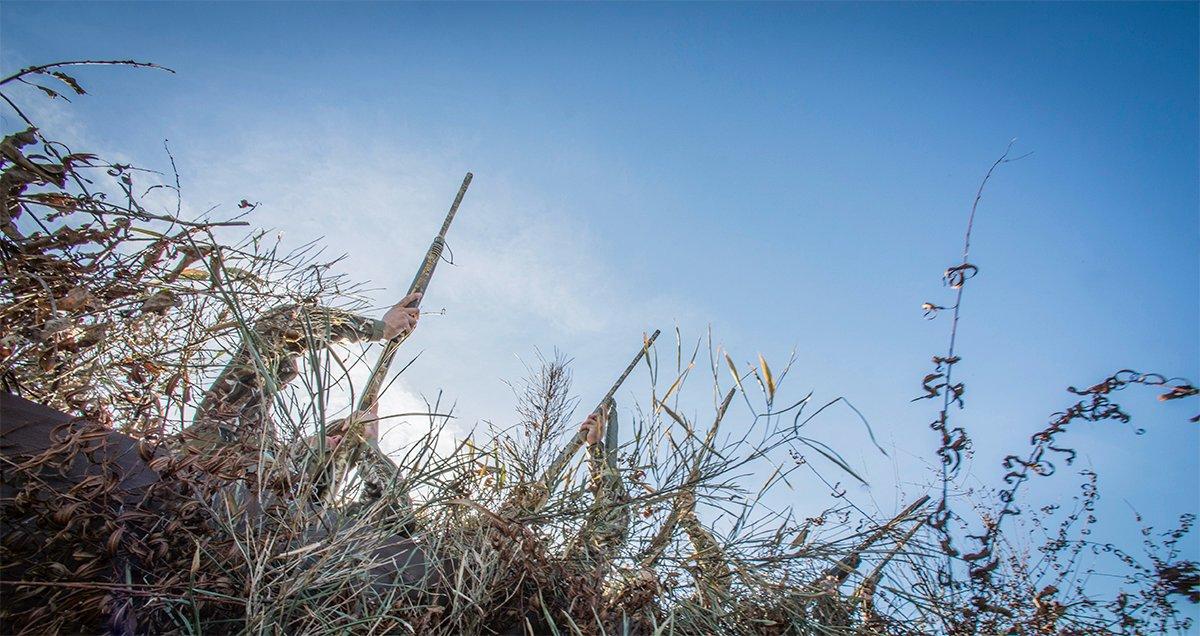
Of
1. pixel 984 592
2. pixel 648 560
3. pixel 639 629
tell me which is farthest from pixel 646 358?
pixel 984 592

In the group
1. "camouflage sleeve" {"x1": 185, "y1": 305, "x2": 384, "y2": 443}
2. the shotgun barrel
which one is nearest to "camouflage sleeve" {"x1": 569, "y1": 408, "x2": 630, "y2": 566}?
the shotgun barrel

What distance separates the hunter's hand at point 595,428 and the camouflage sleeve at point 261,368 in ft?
2.23

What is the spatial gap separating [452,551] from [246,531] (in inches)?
15.9

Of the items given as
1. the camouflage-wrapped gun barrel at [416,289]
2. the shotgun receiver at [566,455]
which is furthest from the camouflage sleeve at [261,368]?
the shotgun receiver at [566,455]

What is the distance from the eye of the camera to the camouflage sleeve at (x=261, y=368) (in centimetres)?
142

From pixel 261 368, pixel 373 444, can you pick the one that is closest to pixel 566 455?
pixel 373 444

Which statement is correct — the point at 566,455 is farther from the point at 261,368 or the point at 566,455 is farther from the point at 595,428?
the point at 261,368

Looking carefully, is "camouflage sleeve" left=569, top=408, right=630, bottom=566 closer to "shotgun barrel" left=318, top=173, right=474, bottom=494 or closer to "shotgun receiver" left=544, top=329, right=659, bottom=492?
"shotgun receiver" left=544, top=329, right=659, bottom=492

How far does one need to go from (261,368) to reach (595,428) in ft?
3.04

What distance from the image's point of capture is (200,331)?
1.79 meters

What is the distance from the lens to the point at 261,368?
139 cm

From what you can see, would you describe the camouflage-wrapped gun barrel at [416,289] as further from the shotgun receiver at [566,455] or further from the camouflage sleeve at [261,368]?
the shotgun receiver at [566,455]

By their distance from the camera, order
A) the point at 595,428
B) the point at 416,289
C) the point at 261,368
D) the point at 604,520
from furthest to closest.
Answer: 1. the point at 416,289
2. the point at 595,428
3. the point at 604,520
4. the point at 261,368

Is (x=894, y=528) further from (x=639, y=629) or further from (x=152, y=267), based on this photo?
(x=152, y=267)
